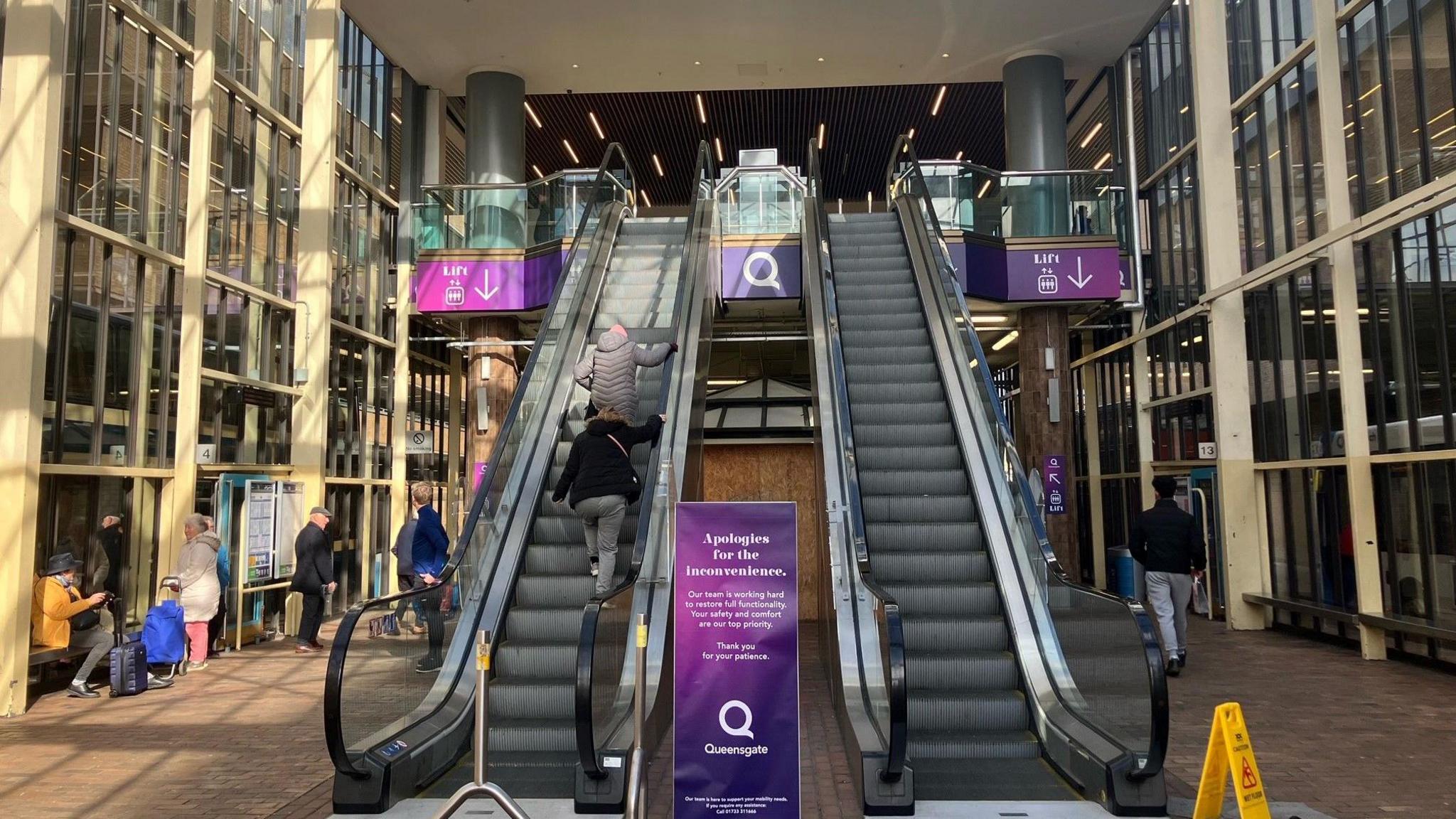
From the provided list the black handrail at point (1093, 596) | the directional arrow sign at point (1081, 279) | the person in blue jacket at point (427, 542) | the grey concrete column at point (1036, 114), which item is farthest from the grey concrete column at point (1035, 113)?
the person in blue jacket at point (427, 542)

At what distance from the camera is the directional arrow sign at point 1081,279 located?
14.5m

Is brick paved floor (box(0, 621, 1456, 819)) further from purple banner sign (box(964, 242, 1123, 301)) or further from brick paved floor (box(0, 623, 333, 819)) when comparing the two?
purple banner sign (box(964, 242, 1123, 301))

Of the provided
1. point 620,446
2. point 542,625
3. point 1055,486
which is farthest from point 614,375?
point 1055,486

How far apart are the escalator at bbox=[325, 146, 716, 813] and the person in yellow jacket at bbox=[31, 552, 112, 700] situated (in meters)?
3.76

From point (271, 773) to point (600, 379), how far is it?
3.48 meters

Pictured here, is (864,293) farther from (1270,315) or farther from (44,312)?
(44,312)

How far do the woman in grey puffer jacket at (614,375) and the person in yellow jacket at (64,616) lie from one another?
446cm

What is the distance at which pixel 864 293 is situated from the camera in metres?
11.5

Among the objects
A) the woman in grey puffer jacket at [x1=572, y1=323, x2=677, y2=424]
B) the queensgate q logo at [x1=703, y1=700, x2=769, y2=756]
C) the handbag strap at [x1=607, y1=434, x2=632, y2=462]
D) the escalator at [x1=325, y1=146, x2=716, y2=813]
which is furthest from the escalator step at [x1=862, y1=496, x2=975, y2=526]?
the queensgate q logo at [x1=703, y1=700, x2=769, y2=756]

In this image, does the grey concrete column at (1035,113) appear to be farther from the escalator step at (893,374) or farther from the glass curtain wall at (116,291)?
the glass curtain wall at (116,291)

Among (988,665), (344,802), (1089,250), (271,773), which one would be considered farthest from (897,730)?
(1089,250)

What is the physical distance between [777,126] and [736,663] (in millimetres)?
21079

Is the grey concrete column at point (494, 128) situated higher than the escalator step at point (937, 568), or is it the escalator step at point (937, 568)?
the grey concrete column at point (494, 128)

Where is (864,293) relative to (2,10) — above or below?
below
